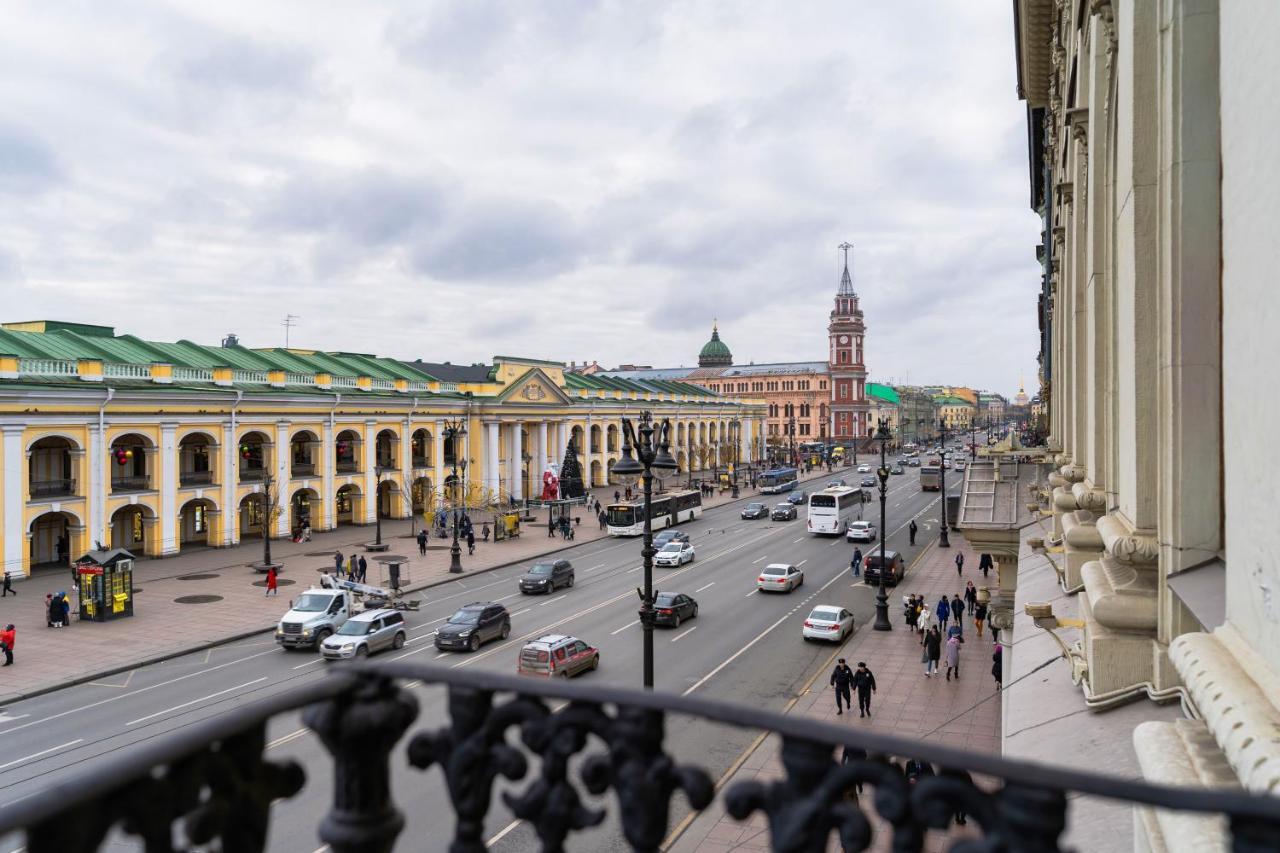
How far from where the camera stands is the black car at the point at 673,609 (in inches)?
1045

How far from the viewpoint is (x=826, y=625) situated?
24484 mm

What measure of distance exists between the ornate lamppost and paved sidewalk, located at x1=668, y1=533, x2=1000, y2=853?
18777 mm

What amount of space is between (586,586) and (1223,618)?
31827 mm

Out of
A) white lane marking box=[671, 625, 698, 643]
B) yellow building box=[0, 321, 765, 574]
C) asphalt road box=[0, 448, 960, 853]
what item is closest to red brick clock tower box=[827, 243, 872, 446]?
Result: yellow building box=[0, 321, 765, 574]

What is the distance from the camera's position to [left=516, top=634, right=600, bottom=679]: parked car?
20.2 meters

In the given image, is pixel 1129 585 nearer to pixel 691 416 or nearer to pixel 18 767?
pixel 18 767

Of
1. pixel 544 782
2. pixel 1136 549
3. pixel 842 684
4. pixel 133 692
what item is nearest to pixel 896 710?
pixel 842 684

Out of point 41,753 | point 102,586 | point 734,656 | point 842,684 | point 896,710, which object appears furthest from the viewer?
point 102,586

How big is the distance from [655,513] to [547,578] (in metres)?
20.5

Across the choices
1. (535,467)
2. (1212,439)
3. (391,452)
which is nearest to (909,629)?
(1212,439)

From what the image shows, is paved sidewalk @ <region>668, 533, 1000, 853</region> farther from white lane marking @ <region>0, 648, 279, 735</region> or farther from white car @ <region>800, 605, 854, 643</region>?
white lane marking @ <region>0, 648, 279, 735</region>

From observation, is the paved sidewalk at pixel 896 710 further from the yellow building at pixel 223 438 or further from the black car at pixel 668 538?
the yellow building at pixel 223 438

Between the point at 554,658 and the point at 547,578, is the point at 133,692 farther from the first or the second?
the point at 547,578

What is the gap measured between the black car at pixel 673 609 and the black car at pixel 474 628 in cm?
484
